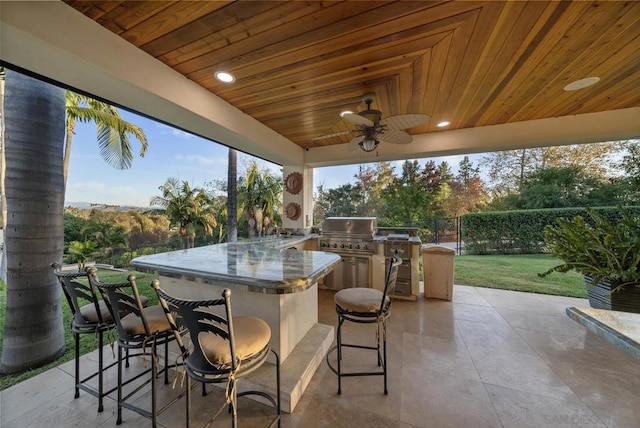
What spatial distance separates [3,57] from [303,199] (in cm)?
361

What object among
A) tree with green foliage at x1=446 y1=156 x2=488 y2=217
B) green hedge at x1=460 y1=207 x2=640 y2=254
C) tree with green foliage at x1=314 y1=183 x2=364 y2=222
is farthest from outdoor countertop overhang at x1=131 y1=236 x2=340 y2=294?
green hedge at x1=460 y1=207 x2=640 y2=254

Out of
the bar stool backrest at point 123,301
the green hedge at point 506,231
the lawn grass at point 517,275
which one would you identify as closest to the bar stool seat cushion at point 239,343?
the bar stool backrest at point 123,301

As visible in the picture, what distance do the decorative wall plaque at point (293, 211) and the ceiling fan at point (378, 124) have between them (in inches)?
83.0

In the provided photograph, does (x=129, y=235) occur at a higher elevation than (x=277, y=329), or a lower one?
higher

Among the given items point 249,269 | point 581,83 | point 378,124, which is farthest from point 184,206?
point 581,83

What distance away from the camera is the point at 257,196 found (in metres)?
5.31

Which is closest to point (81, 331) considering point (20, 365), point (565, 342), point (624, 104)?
point (20, 365)

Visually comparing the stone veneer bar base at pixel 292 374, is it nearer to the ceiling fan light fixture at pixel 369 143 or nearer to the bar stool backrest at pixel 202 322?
the bar stool backrest at pixel 202 322

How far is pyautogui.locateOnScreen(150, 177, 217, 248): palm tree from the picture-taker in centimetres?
544

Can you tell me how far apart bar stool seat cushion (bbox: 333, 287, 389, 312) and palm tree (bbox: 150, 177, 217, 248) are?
507 centimetres

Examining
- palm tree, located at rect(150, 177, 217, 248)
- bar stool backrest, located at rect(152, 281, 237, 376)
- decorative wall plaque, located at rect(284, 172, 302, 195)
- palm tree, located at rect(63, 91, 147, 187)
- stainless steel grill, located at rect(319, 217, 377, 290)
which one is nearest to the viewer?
bar stool backrest, located at rect(152, 281, 237, 376)

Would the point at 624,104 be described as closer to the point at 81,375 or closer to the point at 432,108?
the point at 432,108

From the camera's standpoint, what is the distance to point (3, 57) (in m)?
1.41

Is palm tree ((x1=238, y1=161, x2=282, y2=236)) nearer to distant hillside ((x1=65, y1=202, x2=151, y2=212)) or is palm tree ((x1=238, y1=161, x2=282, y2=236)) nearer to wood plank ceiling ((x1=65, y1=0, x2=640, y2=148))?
distant hillside ((x1=65, y1=202, x2=151, y2=212))
